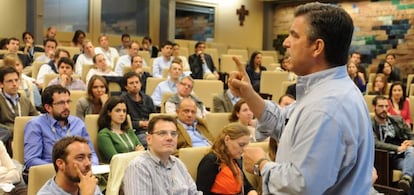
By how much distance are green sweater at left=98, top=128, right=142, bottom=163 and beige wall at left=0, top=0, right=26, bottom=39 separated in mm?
5619

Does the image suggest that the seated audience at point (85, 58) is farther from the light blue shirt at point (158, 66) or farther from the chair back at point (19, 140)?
the chair back at point (19, 140)

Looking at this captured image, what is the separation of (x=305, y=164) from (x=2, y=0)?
335 inches

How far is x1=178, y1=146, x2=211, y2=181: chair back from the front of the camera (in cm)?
327

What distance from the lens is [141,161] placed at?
2779 mm

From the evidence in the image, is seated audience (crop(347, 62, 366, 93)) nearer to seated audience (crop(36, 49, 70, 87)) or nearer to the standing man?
seated audience (crop(36, 49, 70, 87))

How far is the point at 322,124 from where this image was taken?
1.23m

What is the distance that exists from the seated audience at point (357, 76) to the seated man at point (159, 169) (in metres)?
4.82

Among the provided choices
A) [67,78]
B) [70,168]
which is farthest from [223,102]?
[70,168]

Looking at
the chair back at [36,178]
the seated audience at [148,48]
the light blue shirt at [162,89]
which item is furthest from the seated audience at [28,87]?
the seated audience at [148,48]

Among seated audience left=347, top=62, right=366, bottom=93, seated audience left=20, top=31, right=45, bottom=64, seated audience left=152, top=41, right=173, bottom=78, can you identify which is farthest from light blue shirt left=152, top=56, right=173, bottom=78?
seated audience left=347, top=62, right=366, bottom=93

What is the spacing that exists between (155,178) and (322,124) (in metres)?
1.68

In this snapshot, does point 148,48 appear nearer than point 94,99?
No

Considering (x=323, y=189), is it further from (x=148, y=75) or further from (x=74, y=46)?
(x=74, y=46)

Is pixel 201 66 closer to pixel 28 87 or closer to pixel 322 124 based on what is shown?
pixel 28 87
